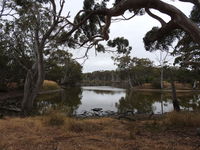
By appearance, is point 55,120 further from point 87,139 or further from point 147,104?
point 147,104

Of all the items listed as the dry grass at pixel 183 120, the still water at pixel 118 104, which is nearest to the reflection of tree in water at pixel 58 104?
the still water at pixel 118 104

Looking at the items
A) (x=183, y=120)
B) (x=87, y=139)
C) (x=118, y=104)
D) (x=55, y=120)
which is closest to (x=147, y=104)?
(x=118, y=104)

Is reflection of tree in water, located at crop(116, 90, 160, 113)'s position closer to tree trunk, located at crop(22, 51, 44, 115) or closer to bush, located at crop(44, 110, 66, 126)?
tree trunk, located at crop(22, 51, 44, 115)

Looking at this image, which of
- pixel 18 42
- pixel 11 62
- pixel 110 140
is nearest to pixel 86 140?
pixel 110 140

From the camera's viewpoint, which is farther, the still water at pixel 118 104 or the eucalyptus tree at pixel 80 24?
the still water at pixel 118 104

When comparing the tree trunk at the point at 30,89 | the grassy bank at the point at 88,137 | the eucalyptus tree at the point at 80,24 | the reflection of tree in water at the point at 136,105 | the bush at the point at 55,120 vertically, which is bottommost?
the reflection of tree in water at the point at 136,105

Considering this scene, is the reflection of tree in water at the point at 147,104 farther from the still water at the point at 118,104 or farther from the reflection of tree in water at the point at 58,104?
the reflection of tree in water at the point at 58,104

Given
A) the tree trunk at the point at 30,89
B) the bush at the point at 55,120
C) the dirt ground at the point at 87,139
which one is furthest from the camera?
the tree trunk at the point at 30,89

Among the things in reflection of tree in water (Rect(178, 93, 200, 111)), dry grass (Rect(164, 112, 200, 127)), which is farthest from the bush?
reflection of tree in water (Rect(178, 93, 200, 111))

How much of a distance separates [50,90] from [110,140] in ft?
109

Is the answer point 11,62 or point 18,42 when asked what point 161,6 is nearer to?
point 18,42

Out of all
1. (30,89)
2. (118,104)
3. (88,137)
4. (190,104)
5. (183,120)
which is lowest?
(118,104)

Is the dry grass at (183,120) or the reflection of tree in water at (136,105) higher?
the dry grass at (183,120)

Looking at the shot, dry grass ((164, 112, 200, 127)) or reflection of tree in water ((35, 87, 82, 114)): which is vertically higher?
dry grass ((164, 112, 200, 127))
